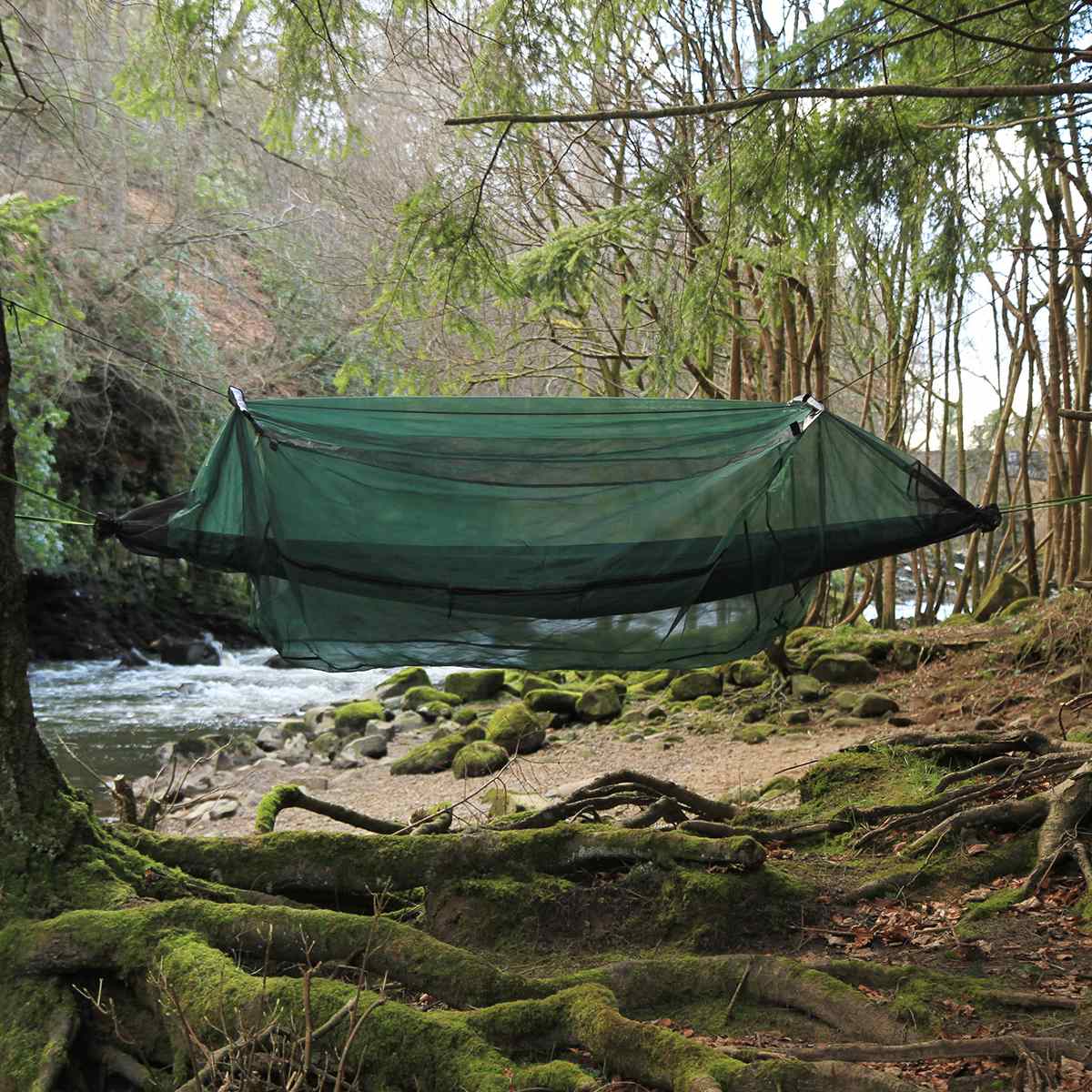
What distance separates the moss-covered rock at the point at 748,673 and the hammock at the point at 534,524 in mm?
4220

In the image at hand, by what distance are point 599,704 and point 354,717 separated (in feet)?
5.77

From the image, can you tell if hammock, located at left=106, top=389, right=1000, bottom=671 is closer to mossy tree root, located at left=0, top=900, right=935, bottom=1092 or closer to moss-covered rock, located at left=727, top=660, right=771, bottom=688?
mossy tree root, located at left=0, top=900, right=935, bottom=1092

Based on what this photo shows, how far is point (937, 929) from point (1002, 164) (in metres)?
5.04

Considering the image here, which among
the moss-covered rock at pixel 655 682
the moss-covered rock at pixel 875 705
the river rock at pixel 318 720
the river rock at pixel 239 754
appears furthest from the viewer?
the river rock at pixel 318 720

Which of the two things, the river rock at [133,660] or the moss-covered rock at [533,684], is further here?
the river rock at [133,660]

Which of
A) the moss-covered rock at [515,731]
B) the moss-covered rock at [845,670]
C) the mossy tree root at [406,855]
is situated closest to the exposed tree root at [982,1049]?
the mossy tree root at [406,855]

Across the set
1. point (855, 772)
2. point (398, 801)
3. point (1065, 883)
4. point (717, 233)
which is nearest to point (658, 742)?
point (398, 801)

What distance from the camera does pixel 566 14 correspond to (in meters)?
3.22

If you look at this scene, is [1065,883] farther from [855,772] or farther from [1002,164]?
[1002,164]

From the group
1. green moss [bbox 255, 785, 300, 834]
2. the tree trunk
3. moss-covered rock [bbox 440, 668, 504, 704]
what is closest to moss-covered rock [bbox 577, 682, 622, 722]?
moss-covered rock [bbox 440, 668, 504, 704]

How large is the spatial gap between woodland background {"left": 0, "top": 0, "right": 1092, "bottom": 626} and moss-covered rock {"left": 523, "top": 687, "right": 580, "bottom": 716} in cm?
189

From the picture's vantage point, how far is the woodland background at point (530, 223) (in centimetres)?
334

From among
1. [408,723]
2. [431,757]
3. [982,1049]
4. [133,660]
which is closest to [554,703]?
[408,723]

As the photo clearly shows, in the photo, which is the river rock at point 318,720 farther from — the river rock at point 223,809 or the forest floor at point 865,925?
the forest floor at point 865,925
